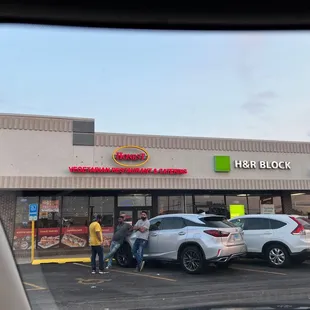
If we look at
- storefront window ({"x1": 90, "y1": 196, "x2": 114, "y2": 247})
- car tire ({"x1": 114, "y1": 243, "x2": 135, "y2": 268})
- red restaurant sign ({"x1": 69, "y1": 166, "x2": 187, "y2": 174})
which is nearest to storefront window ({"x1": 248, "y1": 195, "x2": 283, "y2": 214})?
red restaurant sign ({"x1": 69, "y1": 166, "x2": 187, "y2": 174})

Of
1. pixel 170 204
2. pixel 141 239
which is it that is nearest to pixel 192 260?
pixel 141 239

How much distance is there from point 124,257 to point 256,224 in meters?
4.06

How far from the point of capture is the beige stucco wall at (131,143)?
16.0 metres

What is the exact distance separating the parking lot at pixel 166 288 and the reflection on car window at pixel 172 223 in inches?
46.8

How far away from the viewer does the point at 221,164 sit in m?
18.7

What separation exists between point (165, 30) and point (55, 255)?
49.4ft

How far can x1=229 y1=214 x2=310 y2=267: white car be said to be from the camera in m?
10.5

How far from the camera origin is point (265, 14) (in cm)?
341

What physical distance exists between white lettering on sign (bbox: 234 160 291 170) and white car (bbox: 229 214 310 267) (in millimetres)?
7402

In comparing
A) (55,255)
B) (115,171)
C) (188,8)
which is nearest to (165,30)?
(188,8)

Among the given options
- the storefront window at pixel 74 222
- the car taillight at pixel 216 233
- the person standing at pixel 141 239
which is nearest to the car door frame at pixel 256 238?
the car taillight at pixel 216 233

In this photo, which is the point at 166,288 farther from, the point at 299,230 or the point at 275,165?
the point at 275,165

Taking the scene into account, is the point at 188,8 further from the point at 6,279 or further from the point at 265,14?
the point at 6,279

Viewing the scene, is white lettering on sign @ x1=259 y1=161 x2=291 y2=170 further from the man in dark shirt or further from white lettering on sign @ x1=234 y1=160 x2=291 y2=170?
the man in dark shirt
